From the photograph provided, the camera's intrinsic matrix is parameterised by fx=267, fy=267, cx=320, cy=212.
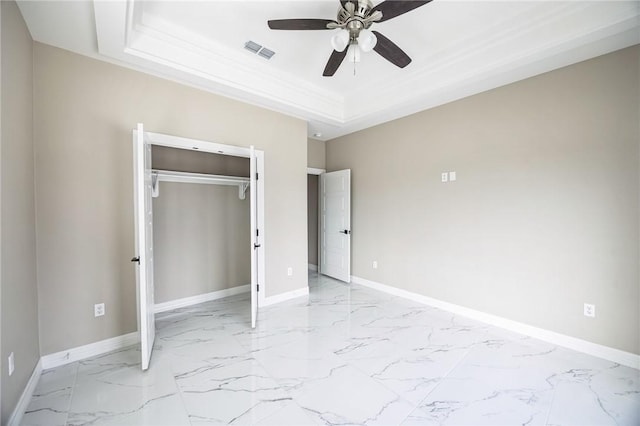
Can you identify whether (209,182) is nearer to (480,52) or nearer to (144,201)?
(144,201)

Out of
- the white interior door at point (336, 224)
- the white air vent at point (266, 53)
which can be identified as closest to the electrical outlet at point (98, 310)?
the white air vent at point (266, 53)

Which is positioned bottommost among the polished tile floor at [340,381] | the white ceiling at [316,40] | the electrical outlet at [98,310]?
the polished tile floor at [340,381]

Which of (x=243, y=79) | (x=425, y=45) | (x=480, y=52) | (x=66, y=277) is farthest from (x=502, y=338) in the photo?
(x=66, y=277)

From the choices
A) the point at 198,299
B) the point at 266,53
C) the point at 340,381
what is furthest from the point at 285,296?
the point at 266,53

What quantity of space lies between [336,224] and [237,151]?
7.77ft

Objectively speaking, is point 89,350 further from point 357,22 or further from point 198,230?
point 357,22

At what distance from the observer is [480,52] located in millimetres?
2760

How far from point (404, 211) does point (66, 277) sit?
3.98 meters

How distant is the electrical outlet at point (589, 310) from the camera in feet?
8.29

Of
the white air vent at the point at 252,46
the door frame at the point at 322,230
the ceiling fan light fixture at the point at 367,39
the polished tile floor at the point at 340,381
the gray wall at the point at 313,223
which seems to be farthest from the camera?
the gray wall at the point at 313,223

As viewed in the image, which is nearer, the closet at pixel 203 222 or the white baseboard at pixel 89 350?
the white baseboard at pixel 89 350

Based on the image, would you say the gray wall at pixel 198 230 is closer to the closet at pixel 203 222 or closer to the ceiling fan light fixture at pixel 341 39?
the closet at pixel 203 222

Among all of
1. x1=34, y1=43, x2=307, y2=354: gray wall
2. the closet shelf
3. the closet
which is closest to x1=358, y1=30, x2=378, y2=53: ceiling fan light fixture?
the closet

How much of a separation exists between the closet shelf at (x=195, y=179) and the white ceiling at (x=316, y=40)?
1.11 meters
